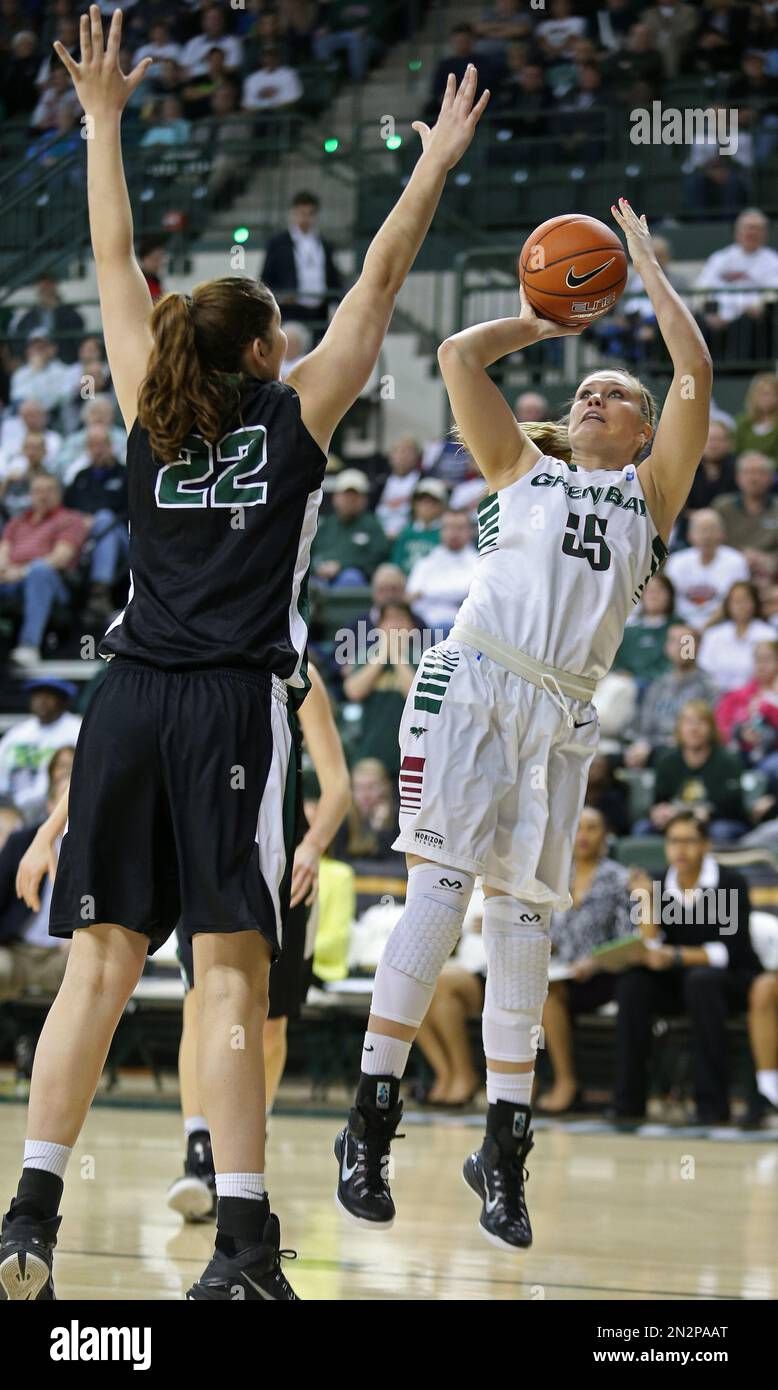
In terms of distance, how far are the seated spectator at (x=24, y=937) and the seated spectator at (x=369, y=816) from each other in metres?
1.66

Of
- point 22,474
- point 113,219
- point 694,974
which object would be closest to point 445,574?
point 694,974

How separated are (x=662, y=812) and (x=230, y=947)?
654 cm

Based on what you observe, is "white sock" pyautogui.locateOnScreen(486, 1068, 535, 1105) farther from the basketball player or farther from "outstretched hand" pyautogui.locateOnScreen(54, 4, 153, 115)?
"outstretched hand" pyautogui.locateOnScreen(54, 4, 153, 115)

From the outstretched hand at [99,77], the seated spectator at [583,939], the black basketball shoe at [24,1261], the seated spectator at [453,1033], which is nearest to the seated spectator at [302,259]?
the seated spectator at [583,939]

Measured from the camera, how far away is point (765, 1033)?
873 centimetres

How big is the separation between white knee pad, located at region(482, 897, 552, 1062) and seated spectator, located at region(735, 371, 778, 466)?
7964 mm

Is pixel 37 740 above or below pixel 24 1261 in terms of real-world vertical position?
above

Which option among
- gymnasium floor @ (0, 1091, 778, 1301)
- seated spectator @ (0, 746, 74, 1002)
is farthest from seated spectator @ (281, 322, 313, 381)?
gymnasium floor @ (0, 1091, 778, 1301)

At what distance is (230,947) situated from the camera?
11.8 feet

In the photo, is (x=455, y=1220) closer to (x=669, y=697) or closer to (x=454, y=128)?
(x=454, y=128)

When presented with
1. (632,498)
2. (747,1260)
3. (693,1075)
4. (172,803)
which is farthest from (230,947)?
(693,1075)

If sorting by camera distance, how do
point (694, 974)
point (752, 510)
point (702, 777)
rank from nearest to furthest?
point (694, 974)
point (702, 777)
point (752, 510)

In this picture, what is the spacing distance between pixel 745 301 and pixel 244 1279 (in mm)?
10540
